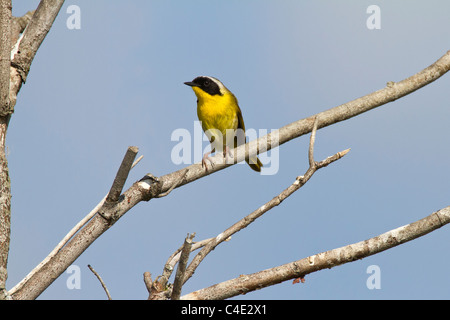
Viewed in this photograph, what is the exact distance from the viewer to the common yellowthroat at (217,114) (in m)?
7.79

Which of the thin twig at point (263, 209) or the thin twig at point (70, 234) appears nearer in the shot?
the thin twig at point (263, 209)

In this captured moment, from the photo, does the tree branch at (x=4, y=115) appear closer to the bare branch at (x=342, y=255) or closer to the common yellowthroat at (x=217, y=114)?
the bare branch at (x=342, y=255)

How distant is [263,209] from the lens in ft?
14.8

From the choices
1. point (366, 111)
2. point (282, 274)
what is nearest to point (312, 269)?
point (282, 274)

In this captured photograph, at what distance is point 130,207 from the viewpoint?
4.95 m

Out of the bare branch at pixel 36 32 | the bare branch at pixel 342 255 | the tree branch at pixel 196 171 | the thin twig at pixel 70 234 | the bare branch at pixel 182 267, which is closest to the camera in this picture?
the bare branch at pixel 182 267

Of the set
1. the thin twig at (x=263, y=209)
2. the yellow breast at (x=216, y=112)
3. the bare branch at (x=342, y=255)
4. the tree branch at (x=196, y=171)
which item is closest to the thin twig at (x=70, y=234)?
the tree branch at (x=196, y=171)

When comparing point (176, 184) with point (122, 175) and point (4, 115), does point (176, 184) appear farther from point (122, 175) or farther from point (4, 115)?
point (4, 115)

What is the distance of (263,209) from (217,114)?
11.2 feet

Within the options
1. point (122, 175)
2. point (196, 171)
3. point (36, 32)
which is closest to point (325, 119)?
point (196, 171)

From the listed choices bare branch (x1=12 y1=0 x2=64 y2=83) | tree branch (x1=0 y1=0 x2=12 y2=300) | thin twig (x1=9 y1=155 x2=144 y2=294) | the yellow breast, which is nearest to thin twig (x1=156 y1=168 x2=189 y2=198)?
thin twig (x1=9 y1=155 x2=144 y2=294)

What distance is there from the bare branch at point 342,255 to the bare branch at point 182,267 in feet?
1.73
